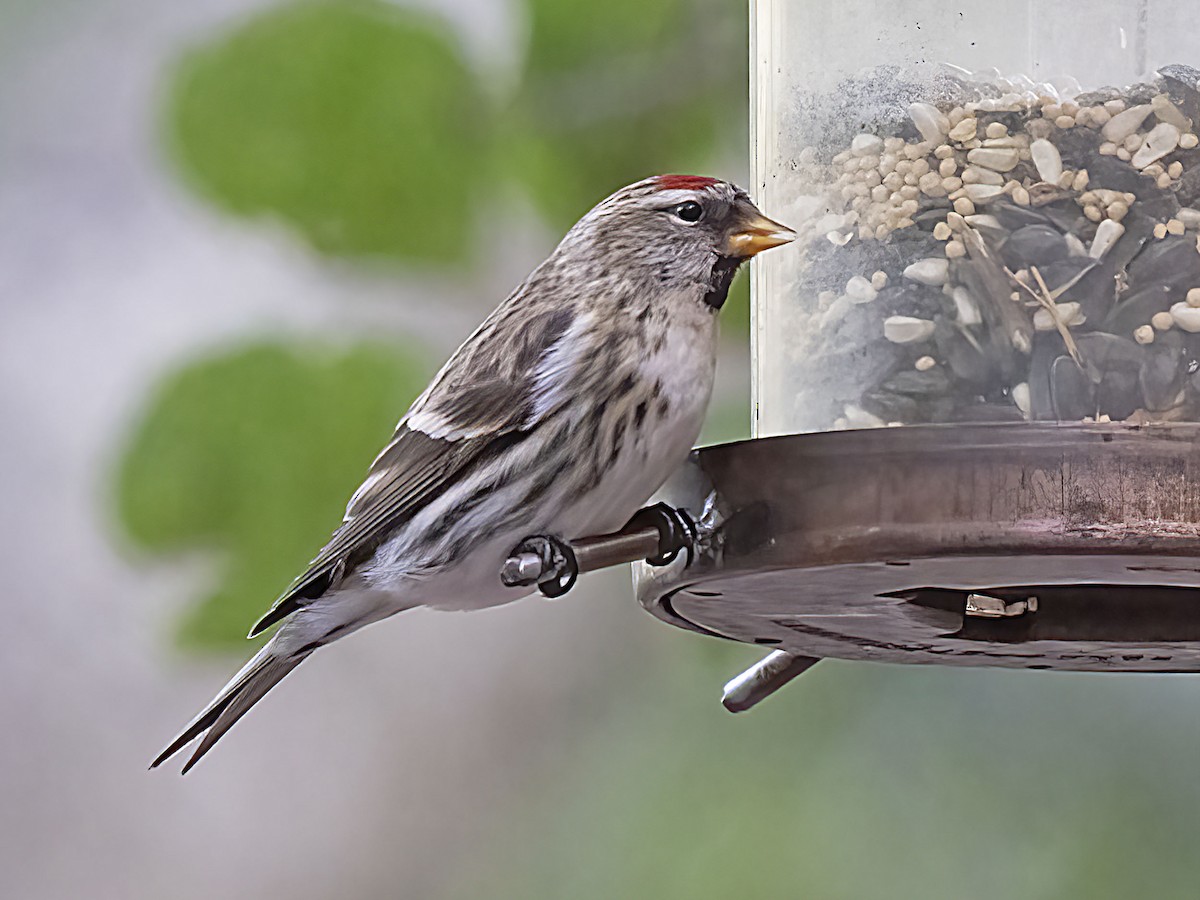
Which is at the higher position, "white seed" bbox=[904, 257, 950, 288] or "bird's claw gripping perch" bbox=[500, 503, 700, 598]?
"white seed" bbox=[904, 257, 950, 288]

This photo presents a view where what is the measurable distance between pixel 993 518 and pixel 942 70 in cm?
33

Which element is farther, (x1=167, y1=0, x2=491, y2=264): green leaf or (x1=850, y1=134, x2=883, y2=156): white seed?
(x1=167, y1=0, x2=491, y2=264): green leaf

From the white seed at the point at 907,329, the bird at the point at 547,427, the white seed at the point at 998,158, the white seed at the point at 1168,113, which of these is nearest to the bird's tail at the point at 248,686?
the bird at the point at 547,427

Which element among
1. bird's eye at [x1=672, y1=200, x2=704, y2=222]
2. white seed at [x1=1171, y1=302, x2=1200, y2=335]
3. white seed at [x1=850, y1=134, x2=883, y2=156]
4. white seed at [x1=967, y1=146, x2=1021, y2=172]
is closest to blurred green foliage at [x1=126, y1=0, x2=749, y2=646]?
bird's eye at [x1=672, y1=200, x2=704, y2=222]

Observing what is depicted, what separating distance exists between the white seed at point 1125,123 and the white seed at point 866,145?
0.15m

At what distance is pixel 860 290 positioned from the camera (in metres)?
1.24

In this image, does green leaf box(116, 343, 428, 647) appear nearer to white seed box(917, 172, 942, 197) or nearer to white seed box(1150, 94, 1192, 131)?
white seed box(917, 172, 942, 197)

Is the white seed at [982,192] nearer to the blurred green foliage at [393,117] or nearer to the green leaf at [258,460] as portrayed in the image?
the blurred green foliage at [393,117]

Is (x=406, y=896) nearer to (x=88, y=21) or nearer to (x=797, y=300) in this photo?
(x=88, y=21)

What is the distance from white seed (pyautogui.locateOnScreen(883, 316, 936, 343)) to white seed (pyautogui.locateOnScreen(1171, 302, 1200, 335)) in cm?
15

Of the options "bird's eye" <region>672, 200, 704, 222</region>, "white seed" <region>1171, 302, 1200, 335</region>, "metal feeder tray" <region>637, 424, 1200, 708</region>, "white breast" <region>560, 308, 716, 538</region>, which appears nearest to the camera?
"metal feeder tray" <region>637, 424, 1200, 708</region>

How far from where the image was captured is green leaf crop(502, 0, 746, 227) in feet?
4.67

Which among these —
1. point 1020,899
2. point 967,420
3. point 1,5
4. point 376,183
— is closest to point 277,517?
point 376,183

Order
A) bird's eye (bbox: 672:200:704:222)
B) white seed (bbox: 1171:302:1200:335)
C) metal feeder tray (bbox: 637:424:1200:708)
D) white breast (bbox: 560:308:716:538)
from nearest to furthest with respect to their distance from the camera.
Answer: metal feeder tray (bbox: 637:424:1200:708) → white seed (bbox: 1171:302:1200:335) → white breast (bbox: 560:308:716:538) → bird's eye (bbox: 672:200:704:222)
